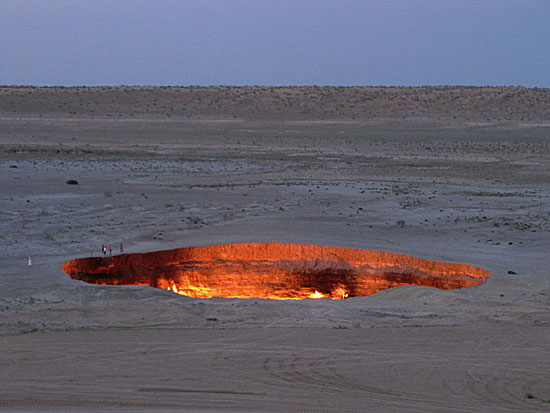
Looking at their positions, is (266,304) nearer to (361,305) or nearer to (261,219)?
(361,305)

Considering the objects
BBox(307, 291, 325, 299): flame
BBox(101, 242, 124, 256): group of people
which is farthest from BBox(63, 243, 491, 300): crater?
BBox(101, 242, 124, 256): group of people

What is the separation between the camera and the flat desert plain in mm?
6773

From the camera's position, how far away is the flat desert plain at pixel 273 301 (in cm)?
677

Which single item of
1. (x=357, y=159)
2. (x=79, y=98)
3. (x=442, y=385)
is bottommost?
(x=442, y=385)

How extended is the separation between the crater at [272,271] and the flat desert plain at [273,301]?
30 cm

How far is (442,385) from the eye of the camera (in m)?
6.93

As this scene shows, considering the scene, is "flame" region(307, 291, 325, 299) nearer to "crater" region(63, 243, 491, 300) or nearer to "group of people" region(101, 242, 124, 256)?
"crater" region(63, 243, 491, 300)

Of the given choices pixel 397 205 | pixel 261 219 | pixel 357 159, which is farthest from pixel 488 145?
pixel 261 219

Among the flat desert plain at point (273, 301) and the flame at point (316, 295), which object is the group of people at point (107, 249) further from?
the flame at point (316, 295)

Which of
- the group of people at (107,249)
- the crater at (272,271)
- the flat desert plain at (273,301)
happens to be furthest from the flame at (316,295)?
the group of people at (107,249)

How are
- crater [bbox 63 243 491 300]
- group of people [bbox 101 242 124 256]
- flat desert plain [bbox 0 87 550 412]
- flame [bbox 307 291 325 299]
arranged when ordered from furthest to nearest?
flame [bbox 307 291 325 299]
group of people [bbox 101 242 124 256]
crater [bbox 63 243 491 300]
flat desert plain [bbox 0 87 550 412]

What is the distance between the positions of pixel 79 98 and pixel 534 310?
165 ft

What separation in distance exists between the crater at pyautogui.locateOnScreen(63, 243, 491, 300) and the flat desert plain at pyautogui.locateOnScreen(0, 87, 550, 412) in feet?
0.99

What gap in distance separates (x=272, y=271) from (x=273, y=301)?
2785 millimetres
